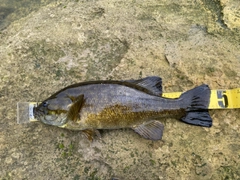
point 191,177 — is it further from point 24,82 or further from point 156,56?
point 24,82

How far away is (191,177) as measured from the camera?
3.20 m

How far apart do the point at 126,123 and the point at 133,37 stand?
4.19 ft

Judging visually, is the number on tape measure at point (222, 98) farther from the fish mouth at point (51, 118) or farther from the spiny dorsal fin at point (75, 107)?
the fish mouth at point (51, 118)

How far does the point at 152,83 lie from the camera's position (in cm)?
352

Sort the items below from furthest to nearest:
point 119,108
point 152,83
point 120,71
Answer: point 120,71, point 152,83, point 119,108

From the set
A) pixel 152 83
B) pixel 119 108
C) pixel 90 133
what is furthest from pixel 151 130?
pixel 90 133

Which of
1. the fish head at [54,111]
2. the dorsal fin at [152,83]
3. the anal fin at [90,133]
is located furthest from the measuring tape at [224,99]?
the fish head at [54,111]

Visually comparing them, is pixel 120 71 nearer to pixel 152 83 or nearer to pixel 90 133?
pixel 152 83

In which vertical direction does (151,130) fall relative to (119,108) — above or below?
below

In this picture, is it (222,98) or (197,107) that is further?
(222,98)

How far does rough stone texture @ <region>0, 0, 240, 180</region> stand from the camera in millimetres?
3291

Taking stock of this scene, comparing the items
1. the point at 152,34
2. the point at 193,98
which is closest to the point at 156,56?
the point at 152,34

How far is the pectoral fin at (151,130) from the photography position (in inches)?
132

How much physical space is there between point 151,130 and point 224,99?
899 millimetres
